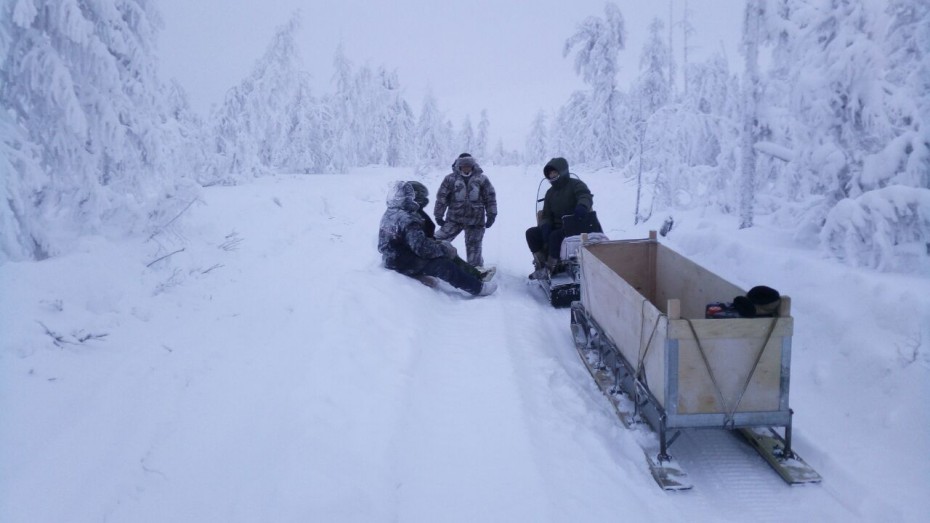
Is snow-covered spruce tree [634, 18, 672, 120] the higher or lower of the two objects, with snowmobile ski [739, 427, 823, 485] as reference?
higher

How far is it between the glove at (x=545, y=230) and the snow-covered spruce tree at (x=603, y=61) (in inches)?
941

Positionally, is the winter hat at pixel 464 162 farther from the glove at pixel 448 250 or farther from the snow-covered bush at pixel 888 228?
the snow-covered bush at pixel 888 228

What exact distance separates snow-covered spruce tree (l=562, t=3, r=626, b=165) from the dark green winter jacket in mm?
23675

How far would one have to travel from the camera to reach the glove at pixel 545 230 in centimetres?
823

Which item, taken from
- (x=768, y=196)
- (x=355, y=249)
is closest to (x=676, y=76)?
(x=768, y=196)

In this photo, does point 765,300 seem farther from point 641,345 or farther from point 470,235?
point 470,235

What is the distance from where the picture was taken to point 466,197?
8.78 meters

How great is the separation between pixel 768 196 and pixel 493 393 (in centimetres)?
928

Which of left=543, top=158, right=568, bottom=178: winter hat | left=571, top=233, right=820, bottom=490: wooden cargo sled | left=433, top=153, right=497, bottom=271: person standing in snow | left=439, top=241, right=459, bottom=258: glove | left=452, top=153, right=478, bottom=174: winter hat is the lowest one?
left=571, top=233, right=820, bottom=490: wooden cargo sled

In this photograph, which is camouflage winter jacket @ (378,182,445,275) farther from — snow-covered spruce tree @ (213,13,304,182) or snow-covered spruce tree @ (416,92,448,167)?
snow-covered spruce tree @ (416,92,448,167)

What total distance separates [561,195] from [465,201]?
1574mm

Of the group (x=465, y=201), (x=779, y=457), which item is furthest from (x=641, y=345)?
(x=465, y=201)

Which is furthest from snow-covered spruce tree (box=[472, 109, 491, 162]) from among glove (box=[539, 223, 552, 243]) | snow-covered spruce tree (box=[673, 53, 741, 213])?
glove (box=[539, 223, 552, 243])

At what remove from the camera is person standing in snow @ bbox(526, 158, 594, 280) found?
7809 mm
